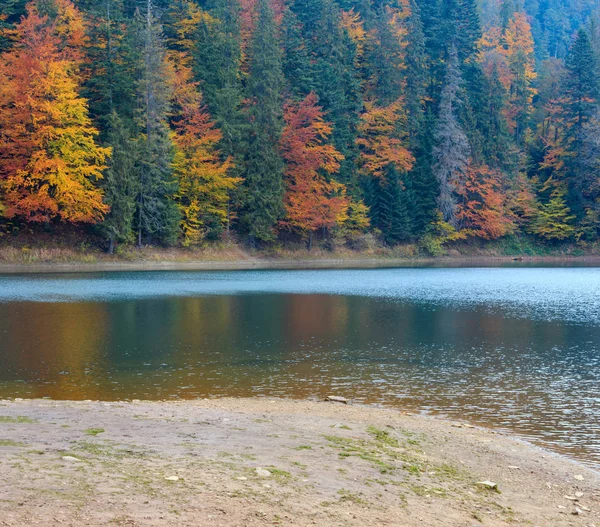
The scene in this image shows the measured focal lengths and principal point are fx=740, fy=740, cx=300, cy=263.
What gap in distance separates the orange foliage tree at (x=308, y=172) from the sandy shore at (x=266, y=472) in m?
58.5

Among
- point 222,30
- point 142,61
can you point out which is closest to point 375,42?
point 222,30

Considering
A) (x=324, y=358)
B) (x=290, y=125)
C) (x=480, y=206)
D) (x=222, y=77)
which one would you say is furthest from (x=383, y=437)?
(x=480, y=206)

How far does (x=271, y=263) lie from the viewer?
2677 inches

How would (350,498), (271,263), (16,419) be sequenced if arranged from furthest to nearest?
(271,263) → (16,419) → (350,498)

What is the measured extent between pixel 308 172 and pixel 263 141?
577cm

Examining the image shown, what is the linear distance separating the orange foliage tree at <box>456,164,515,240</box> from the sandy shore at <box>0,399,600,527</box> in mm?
70973

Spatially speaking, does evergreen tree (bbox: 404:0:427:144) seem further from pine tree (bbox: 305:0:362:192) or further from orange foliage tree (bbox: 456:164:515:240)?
orange foliage tree (bbox: 456:164:515:240)

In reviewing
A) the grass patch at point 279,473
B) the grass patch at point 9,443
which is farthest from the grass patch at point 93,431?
the grass patch at point 279,473

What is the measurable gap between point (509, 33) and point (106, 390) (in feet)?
326

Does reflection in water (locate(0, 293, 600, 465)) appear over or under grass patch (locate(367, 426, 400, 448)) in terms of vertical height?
under

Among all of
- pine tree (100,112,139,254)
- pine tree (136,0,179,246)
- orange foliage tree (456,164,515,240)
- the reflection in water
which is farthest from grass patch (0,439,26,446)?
orange foliage tree (456,164,515,240)

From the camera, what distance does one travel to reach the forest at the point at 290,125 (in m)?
57.2

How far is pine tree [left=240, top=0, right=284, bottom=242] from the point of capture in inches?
2685

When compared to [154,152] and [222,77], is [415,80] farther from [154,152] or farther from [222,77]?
[154,152]
